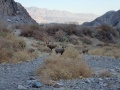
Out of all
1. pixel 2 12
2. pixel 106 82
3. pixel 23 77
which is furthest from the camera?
pixel 2 12

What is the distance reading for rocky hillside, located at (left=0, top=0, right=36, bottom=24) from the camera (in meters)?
46.6

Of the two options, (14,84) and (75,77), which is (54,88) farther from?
(75,77)

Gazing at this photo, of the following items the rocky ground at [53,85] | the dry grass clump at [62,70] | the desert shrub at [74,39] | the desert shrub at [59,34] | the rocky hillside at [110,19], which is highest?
the rocky hillside at [110,19]

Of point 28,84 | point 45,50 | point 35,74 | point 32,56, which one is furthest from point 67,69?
point 45,50

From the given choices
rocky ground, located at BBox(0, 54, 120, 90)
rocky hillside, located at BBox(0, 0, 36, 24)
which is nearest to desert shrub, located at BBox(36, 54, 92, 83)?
rocky ground, located at BBox(0, 54, 120, 90)

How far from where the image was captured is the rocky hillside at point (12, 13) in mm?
46562

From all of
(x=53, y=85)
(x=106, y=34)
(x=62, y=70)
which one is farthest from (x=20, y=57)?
(x=106, y=34)

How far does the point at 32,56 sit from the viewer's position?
19.9 m

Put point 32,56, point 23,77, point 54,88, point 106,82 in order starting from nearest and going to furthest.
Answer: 1. point 54,88
2. point 106,82
3. point 23,77
4. point 32,56

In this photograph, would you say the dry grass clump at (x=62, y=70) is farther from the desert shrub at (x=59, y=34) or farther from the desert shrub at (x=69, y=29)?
the desert shrub at (x=69, y=29)

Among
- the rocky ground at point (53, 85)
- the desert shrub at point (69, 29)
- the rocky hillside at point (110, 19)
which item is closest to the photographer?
the rocky ground at point (53, 85)

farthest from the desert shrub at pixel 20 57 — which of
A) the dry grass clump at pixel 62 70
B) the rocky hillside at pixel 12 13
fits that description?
the rocky hillside at pixel 12 13

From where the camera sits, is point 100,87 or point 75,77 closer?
point 100,87

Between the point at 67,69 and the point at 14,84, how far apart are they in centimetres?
256
